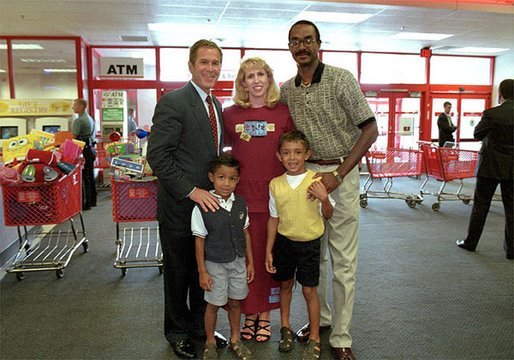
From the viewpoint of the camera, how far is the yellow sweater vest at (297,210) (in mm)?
2531

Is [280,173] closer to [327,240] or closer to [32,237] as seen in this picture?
[327,240]

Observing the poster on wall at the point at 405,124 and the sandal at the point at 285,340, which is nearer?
the sandal at the point at 285,340

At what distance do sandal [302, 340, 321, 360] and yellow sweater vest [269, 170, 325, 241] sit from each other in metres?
0.64

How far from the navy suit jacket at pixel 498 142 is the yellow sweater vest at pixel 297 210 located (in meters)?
2.95

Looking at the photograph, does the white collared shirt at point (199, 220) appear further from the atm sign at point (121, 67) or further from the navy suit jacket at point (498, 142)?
the atm sign at point (121, 67)

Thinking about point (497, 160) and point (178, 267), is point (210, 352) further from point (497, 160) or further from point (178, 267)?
point (497, 160)

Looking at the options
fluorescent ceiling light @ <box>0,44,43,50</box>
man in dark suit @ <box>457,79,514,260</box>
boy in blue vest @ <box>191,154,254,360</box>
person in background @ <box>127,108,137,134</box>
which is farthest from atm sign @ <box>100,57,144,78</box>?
boy in blue vest @ <box>191,154,254,360</box>

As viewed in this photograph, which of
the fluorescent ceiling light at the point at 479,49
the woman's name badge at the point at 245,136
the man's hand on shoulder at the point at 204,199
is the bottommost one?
the man's hand on shoulder at the point at 204,199

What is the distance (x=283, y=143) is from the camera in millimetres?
2506

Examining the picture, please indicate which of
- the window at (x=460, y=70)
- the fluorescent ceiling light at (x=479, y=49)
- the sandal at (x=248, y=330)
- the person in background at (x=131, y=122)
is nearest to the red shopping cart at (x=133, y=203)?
the sandal at (x=248, y=330)

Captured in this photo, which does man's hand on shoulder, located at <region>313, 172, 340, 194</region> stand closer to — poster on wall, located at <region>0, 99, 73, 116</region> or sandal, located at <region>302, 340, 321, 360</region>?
sandal, located at <region>302, 340, 321, 360</region>

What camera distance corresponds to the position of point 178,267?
8.89ft

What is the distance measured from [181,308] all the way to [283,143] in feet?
3.97

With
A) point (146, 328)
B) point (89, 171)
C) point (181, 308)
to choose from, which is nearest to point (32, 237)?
point (89, 171)
